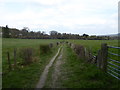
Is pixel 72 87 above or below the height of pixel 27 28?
below

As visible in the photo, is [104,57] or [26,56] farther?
[26,56]

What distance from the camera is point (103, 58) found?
777 centimetres

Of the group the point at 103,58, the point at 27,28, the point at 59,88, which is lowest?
the point at 59,88

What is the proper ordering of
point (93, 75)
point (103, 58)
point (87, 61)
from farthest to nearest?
point (87, 61) < point (103, 58) < point (93, 75)

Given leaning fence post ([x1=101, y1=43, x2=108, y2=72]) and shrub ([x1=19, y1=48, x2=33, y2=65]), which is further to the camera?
shrub ([x1=19, y1=48, x2=33, y2=65])

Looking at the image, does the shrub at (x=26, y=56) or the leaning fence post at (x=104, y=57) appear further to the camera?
the shrub at (x=26, y=56)

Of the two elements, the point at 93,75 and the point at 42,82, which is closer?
the point at 42,82

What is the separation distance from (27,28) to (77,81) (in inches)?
5020

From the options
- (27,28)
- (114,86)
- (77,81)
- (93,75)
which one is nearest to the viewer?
(114,86)

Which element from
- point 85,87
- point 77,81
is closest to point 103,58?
point 77,81

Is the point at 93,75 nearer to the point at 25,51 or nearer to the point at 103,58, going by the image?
the point at 103,58

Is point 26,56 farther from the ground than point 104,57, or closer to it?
closer to it

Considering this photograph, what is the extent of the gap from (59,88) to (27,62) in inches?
229

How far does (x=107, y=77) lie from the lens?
6793 mm
